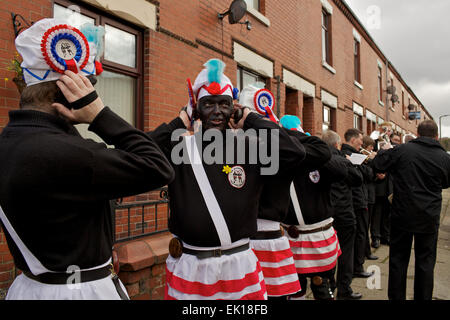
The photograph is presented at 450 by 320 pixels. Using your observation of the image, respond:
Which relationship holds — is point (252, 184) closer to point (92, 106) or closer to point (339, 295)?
point (92, 106)

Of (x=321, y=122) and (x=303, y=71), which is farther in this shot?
(x=321, y=122)

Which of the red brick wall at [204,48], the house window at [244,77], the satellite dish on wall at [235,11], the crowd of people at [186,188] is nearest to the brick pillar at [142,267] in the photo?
the red brick wall at [204,48]

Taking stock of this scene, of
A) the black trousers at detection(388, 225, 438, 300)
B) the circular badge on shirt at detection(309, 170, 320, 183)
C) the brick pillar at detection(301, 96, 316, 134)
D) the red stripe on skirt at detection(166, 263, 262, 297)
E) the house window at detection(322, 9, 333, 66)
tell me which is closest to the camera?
the red stripe on skirt at detection(166, 263, 262, 297)

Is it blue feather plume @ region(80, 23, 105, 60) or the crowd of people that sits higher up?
blue feather plume @ region(80, 23, 105, 60)

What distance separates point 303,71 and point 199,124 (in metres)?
7.01

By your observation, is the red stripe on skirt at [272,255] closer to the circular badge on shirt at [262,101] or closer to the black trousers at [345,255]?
the circular badge on shirt at [262,101]

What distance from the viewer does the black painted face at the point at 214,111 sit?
218cm

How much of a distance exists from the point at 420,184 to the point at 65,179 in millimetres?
3717

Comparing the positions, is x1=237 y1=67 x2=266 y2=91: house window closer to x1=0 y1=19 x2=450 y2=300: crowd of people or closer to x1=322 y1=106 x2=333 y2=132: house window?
x1=0 y1=19 x2=450 y2=300: crowd of people

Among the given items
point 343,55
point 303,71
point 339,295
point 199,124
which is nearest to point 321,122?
point 303,71

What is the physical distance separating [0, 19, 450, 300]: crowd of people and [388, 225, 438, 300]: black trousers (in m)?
0.01

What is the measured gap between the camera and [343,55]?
11.4 m

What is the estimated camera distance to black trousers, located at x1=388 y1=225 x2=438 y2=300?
141 inches

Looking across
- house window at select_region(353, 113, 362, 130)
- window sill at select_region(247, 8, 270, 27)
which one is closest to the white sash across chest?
window sill at select_region(247, 8, 270, 27)
